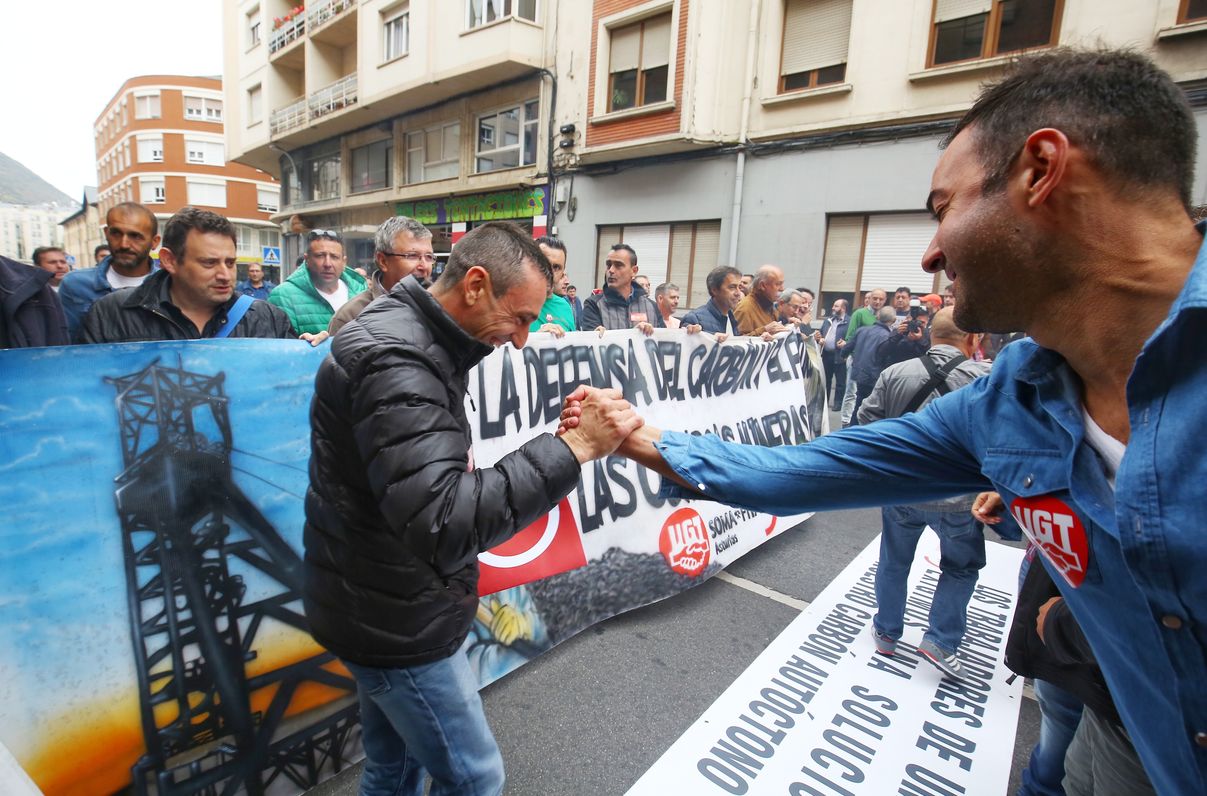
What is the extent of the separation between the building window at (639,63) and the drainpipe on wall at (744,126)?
181 centimetres

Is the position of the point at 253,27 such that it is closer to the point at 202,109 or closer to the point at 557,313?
the point at 557,313

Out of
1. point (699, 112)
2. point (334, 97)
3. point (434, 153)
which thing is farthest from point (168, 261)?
point (334, 97)

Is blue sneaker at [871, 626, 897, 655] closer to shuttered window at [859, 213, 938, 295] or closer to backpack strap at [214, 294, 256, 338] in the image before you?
backpack strap at [214, 294, 256, 338]

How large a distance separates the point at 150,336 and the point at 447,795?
2.36 m

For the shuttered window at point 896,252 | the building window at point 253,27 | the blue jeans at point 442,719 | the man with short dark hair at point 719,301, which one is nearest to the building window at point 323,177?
the building window at point 253,27

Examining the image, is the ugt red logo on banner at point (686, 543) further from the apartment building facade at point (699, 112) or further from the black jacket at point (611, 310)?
the apartment building facade at point (699, 112)

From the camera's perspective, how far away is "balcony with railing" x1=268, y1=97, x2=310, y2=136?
22547 millimetres

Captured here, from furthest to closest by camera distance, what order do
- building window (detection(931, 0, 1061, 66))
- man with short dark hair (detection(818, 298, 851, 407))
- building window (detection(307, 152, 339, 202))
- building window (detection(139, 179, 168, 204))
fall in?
building window (detection(139, 179, 168, 204))
building window (detection(307, 152, 339, 202))
man with short dark hair (detection(818, 298, 851, 407))
building window (detection(931, 0, 1061, 66))

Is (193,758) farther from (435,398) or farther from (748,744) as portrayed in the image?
(748,744)

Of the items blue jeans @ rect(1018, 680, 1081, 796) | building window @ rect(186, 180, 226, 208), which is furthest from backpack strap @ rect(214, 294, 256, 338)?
building window @ rect(186, 180, 226, 208)

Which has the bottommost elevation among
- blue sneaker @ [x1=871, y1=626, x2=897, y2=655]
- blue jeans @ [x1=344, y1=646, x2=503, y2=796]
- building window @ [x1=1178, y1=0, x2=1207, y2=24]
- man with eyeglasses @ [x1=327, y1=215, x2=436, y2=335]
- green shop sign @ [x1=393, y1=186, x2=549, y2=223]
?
blue sneaker @ [x1=871, y1=626, x2=897, y2=655]

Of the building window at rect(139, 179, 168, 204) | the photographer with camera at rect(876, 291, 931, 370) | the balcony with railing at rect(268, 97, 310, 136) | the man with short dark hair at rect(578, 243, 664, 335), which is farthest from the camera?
the building window at rect(139, 179, 168, 204)

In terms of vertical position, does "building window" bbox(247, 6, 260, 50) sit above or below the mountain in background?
below

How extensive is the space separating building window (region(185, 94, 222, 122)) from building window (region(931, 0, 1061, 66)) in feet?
192
